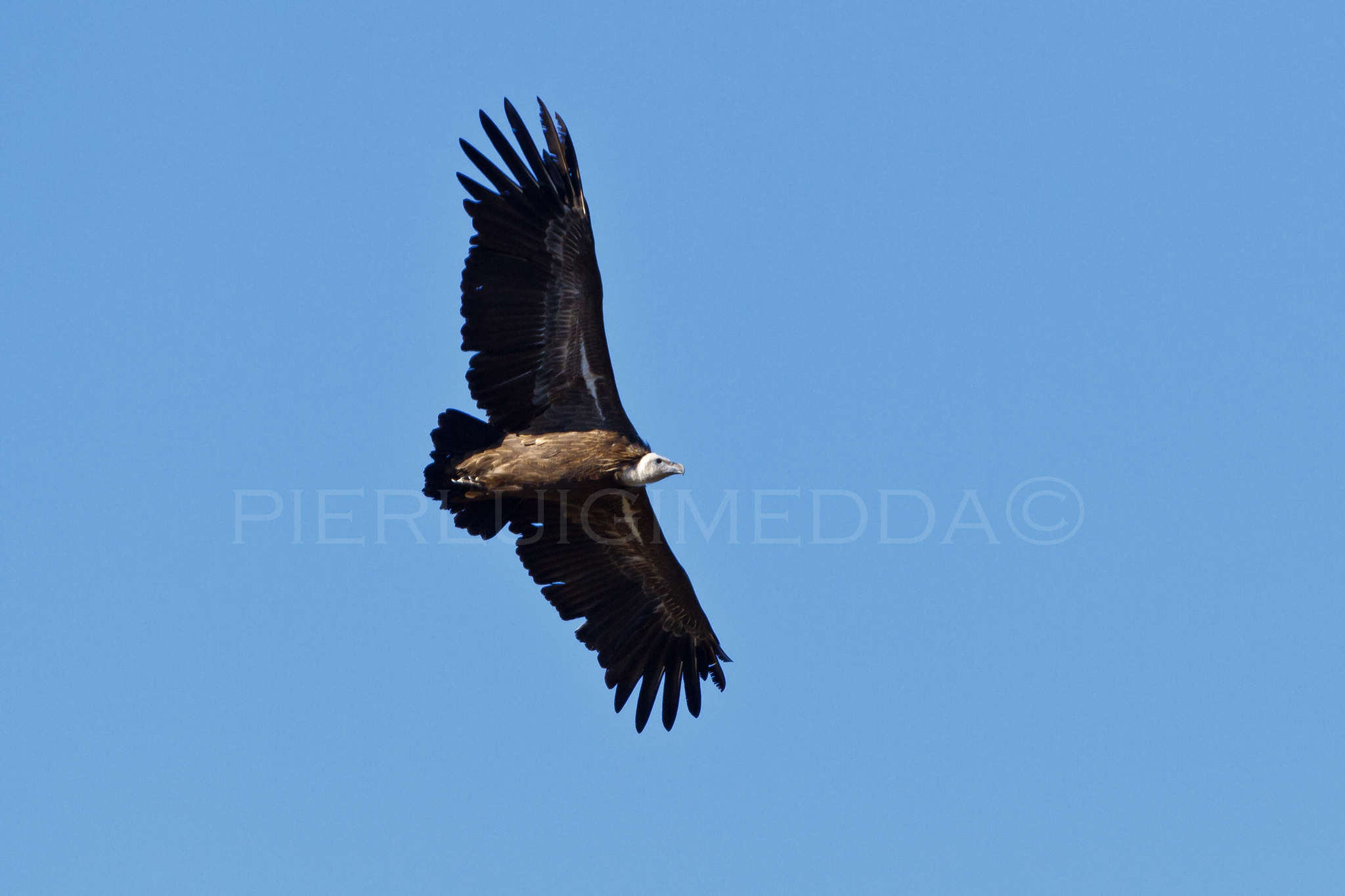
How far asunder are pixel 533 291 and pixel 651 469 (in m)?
2.02

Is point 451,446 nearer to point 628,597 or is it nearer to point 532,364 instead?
point 532,364

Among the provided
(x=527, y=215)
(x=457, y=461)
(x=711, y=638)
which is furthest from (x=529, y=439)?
(x=711, y=638)

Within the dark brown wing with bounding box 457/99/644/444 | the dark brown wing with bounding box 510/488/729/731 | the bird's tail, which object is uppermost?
the dark brown wing with bounding box 457/99/644/444

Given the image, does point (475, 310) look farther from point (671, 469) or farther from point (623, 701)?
point (623, 701)

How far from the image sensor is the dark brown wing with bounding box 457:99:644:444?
53.2 ft

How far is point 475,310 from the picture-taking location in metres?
16.3

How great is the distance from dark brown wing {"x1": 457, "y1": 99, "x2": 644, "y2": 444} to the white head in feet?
1.95

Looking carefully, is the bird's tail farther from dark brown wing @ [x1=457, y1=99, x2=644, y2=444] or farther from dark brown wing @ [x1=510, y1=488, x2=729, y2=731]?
dark brown wing @ [x1=510, y1=488, x2=729, y2=731]

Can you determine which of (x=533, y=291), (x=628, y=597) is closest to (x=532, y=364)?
(x=533, y=291)

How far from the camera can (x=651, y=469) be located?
16.5m

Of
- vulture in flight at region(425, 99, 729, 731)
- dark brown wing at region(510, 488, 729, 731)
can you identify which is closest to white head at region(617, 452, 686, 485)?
vulture in flight at region(425, 99, 729, 731)

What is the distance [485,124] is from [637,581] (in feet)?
16.7

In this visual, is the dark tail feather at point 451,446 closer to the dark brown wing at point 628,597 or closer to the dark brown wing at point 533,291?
the dark brown wing at point 533,291

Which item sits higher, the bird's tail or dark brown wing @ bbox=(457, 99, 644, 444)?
dark brown wing @ bbox=(457, 99, 644, 444)
